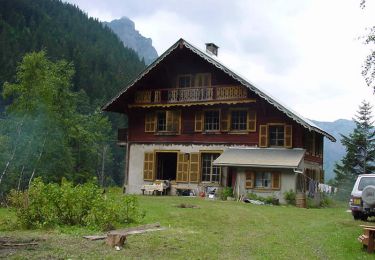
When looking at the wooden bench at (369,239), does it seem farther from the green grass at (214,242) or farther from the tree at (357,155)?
the tree at (357,155)

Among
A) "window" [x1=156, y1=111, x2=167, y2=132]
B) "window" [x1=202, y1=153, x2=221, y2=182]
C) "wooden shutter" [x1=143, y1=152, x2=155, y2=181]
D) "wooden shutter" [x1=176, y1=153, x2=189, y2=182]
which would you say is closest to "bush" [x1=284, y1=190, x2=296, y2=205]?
"window" [x1=202, y1=153, x2=221, y2=182]

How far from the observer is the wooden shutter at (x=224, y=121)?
26.8m

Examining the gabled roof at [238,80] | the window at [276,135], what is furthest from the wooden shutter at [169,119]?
the window at [276,135]

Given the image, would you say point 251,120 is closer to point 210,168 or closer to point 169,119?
point 210,168

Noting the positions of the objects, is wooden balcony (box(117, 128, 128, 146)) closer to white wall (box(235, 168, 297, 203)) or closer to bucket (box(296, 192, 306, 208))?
white wall (box(235, 168, 297, 203))

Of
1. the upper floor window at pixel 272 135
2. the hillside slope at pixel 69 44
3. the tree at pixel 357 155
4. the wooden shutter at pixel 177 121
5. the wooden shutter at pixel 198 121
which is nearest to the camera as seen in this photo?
the upper floor window at pixel 272 135

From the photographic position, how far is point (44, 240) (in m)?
Result: 9.73

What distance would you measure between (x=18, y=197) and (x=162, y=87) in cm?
1737

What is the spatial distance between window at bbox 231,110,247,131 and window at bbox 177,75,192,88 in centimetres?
354

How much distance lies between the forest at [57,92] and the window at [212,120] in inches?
451

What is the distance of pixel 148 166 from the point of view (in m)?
28.6

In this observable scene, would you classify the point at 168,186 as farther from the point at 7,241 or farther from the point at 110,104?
the point at 7,241

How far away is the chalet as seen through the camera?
2478cm

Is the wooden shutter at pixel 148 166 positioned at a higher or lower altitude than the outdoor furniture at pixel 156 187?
higher
